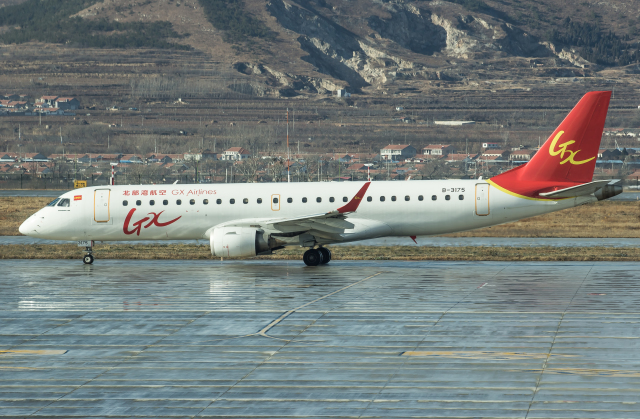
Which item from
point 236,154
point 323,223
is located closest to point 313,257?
point 323,223

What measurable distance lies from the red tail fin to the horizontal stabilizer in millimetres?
729

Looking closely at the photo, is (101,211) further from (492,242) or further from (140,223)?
(492,242)

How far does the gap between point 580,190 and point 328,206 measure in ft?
33.3

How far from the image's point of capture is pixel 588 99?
114 ft

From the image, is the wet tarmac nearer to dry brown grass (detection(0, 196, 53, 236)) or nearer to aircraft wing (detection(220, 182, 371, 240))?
dry brown grass (detection(0, 196, 53, 236))

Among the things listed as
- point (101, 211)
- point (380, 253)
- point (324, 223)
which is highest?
point (101, 211)

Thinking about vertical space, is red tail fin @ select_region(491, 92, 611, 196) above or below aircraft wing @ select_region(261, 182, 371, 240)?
above

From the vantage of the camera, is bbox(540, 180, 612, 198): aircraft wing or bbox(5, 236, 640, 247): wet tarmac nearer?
bbox(540, 180, 612, 198): aircraft wing

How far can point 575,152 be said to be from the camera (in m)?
34.8

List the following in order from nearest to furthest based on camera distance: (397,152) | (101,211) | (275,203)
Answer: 1. (275,203)
2. (101,211)
3. (397,152)

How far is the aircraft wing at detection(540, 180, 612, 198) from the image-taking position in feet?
109

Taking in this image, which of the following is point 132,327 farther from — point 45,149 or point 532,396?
point 45,149

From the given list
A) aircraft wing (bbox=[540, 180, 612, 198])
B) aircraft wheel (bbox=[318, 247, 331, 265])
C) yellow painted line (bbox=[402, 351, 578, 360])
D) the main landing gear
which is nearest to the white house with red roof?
aircraft wheel (bbox=[318, 247, 331, 265])

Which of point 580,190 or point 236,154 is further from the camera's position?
point 236,154
